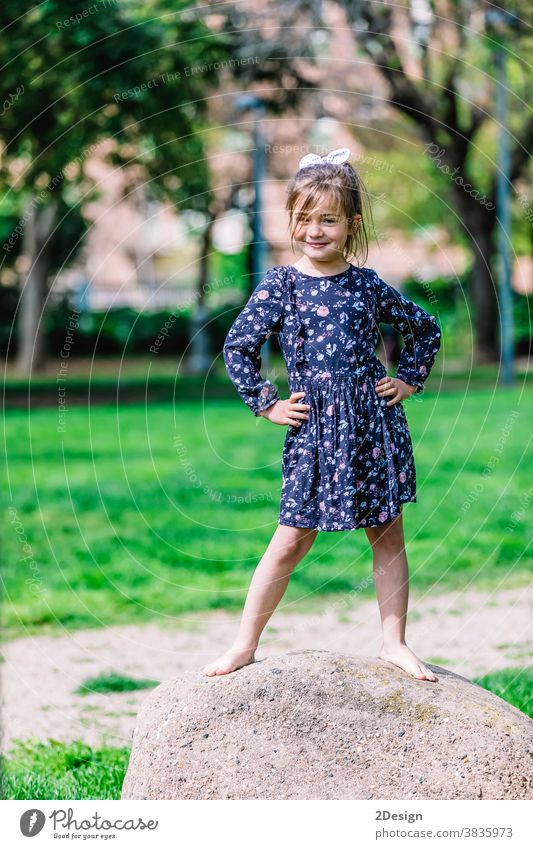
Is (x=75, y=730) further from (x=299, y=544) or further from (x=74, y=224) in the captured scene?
(x=74, y=224)

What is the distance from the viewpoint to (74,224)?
1345 inches

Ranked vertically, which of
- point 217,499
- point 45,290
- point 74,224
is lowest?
point 217,499

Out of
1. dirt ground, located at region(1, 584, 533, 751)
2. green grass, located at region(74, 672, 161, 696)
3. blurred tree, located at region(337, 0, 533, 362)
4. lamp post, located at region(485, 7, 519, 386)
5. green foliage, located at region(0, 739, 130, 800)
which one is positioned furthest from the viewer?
blurred tree, located at region(337, 0, 533, 362)

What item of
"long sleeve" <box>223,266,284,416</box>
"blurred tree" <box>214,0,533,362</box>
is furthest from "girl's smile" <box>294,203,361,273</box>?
"blurred tree" <box>214,0,533,362</box>

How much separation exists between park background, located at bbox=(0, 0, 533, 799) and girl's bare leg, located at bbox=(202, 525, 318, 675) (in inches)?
32.5

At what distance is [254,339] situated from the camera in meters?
4.23

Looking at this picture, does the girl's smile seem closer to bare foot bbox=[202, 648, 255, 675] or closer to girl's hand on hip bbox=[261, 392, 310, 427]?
girl's hand on hip bbox=[261, 392, 310, 427]

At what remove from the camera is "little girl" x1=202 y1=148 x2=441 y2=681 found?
4.17 meters

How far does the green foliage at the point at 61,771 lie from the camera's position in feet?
15.5

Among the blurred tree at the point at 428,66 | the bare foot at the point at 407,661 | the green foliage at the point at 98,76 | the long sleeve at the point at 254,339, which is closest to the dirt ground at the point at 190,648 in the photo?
the bare foot at the point at 407,661

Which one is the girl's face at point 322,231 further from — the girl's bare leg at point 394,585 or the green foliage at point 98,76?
the green foliage at point 98,76

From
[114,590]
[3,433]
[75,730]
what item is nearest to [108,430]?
[3,433]
